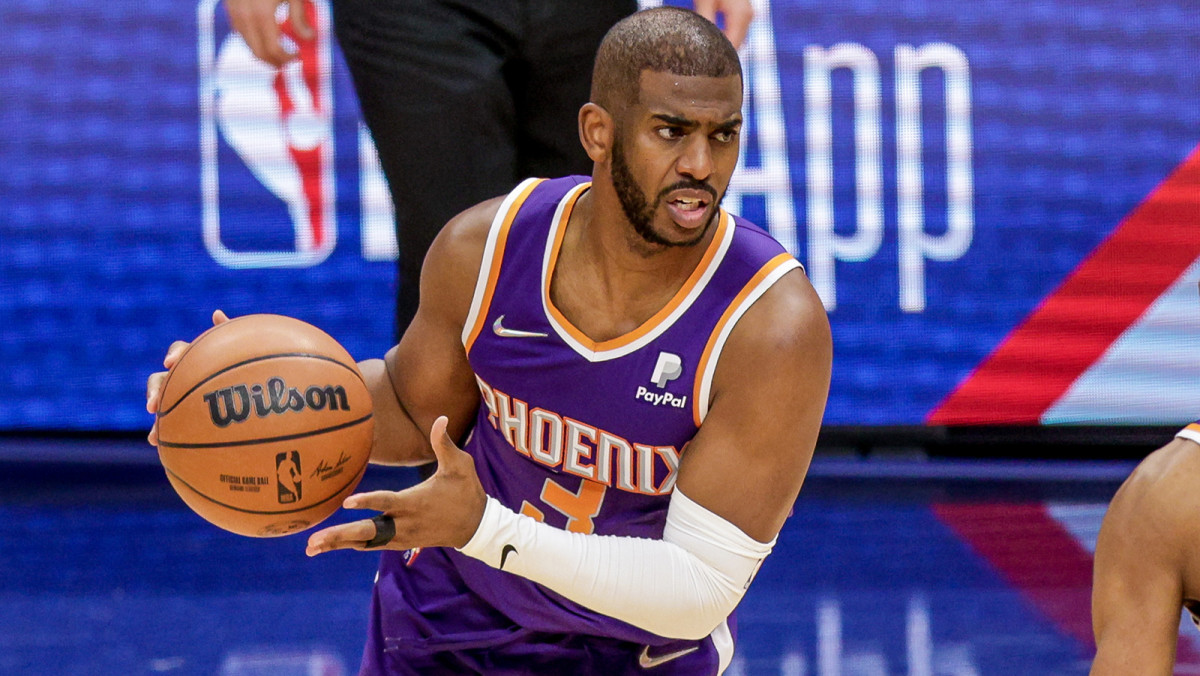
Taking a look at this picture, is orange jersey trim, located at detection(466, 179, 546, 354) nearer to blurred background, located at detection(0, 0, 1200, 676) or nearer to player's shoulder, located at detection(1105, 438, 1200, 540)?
player's shoulder, located at detection(1105, 438, 1200, 540)

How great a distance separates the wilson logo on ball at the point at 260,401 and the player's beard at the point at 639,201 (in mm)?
553

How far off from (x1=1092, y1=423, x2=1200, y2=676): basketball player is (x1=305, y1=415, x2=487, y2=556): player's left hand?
34.1 inches

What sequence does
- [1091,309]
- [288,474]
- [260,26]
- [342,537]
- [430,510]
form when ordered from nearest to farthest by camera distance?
1. [342,537]
2. [430,510]
3. [288,474]
4. [260,26]
5. [1091,309]

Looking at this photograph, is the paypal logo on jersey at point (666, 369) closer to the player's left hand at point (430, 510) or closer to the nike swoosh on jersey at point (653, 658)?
the player's left hand at point (430, 510)

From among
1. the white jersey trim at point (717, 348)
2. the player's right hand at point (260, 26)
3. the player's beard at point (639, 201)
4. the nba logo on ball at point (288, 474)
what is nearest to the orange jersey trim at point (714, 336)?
the white jersey trim at point (717, 348)

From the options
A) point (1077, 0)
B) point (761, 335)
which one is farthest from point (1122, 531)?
point (1077, 0)

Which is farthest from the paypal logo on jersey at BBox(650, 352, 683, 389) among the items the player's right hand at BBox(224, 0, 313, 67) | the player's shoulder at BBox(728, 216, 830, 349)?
the player's right hand at BBox(224, 0, 313, 67)

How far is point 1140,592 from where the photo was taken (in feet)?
5.86

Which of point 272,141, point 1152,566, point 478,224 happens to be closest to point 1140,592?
point 1152,566

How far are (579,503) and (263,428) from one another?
0.55 m

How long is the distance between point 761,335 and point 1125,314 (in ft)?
10.6

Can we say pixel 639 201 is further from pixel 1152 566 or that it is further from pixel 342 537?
pixel 1152 566

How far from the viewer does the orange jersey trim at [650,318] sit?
2.18 meters

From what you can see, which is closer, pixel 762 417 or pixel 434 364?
pixel 762 417
